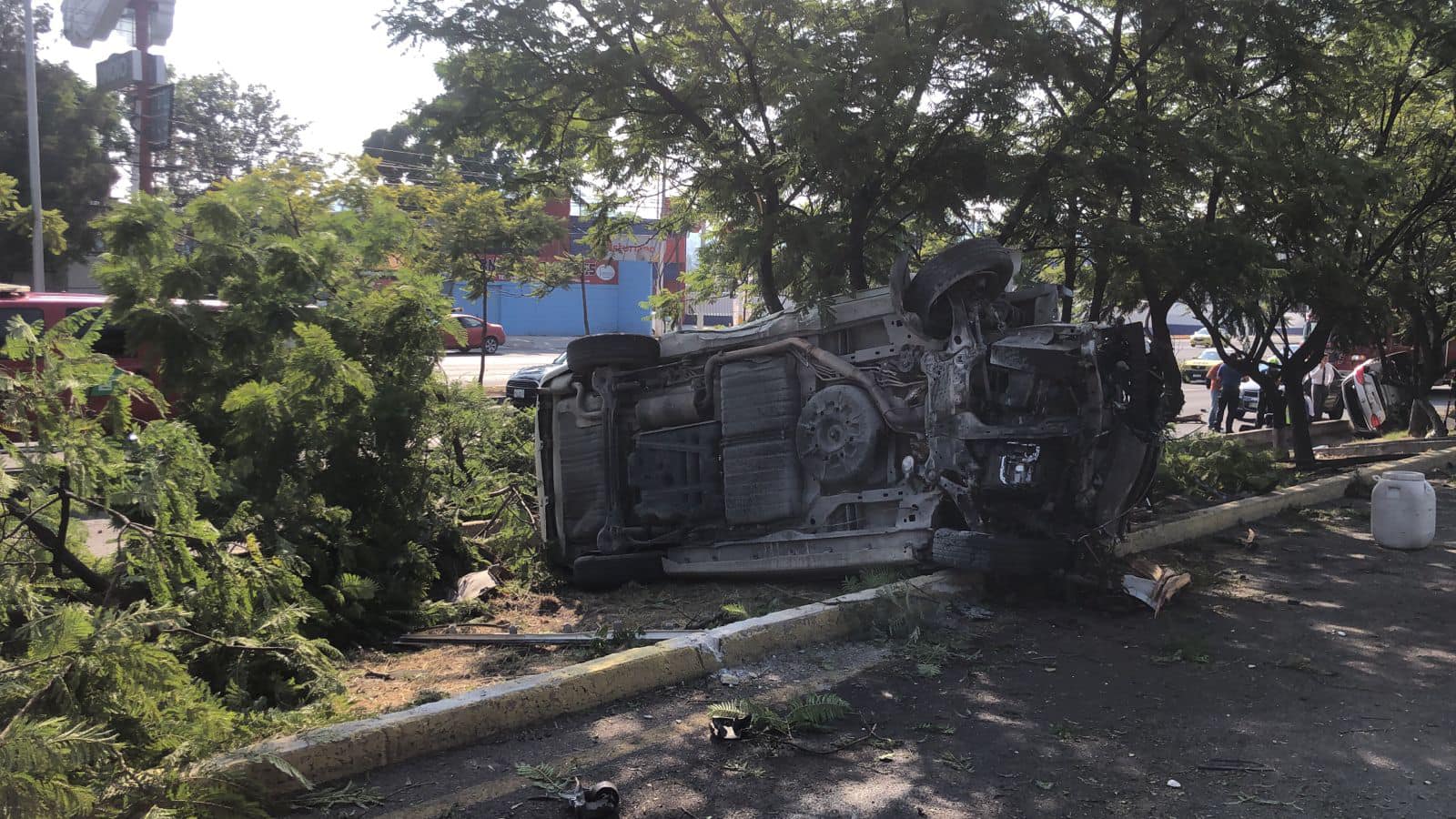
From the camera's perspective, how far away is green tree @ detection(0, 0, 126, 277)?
29141mm

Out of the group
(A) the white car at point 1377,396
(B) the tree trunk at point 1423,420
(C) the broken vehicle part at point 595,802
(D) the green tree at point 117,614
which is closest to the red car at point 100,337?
(D) the green tree at point 117,614

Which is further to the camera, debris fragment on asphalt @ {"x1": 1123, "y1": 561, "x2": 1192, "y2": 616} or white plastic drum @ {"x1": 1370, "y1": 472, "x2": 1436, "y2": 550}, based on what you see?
white plastic drum @ {"x1": 1370, "y1": 472, "x2": 1436, "y2": 550}

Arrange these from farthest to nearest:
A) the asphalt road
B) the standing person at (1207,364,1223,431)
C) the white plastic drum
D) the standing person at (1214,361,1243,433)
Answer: the asphalt road, the standing person at (1207,364,1223,431), the standing person at (1214,361,1243,433), the white plastic drum

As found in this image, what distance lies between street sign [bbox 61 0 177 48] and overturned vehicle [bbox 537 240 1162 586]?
1199 inches

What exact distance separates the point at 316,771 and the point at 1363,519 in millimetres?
10000

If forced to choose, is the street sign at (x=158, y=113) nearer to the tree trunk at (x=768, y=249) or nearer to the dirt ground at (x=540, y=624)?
the tree trunk at (x=768, y=249)

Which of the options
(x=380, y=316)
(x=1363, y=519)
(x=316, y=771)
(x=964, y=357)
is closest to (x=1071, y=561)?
(x=964, y=357)

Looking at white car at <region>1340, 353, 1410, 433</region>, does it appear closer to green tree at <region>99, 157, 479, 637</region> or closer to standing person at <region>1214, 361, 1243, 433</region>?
standing person at <region>1214, 361, 1243, 433</region>

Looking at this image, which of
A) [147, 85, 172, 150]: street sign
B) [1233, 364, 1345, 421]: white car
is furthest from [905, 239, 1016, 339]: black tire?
[147, 85, 172, 150]: street sign

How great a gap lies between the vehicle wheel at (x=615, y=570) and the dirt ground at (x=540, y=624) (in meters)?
0.08

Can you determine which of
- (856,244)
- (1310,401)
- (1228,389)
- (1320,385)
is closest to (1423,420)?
(1228,389)

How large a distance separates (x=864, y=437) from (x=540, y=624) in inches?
100

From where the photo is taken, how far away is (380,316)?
718 cm

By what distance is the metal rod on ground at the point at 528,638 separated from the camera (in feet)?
18.1
